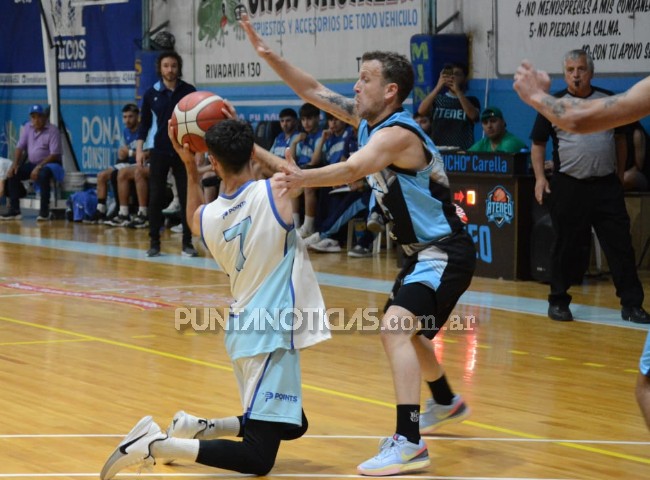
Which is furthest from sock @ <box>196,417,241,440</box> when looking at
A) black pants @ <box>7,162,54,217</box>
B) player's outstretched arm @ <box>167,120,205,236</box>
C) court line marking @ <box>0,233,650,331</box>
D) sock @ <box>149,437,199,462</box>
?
black pants @ <box>7,162,54,217</box>

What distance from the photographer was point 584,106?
13.7 ft

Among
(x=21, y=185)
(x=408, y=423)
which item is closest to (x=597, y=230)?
(x=408, y=423)

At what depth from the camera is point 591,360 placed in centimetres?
841

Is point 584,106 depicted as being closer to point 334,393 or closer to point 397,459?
point 397,459

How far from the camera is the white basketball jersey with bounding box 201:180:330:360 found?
5.39 metres

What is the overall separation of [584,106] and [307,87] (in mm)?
2559

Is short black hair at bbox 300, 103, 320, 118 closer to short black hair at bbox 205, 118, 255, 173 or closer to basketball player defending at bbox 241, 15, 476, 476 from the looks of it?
basketball player defending at bbox 241, 15, 476, 476

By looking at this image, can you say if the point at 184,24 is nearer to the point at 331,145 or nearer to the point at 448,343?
the point at 331,145

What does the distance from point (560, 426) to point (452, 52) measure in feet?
29.7

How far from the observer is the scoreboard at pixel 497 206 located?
1239 centimetres

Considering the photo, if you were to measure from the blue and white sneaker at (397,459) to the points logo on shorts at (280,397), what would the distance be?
446 millimetres

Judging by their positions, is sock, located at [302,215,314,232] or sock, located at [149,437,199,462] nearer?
sock, located at [149,437,199,462]

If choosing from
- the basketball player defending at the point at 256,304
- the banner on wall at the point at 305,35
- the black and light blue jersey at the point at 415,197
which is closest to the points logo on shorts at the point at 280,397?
the basketball player defending at the point at 256,304

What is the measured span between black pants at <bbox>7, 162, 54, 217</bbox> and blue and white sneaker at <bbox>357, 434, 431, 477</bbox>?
48.0 feet
